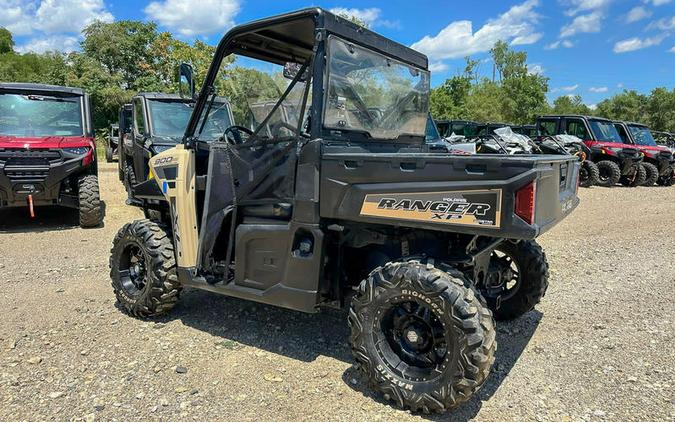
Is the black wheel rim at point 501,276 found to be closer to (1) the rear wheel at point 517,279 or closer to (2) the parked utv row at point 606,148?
(1) the rear wheel at point 517,279

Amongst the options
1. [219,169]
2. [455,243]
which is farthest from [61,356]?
[455,243]

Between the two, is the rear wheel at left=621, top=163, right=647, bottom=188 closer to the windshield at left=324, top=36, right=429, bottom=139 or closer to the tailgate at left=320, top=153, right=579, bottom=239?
the windshield at left=324, top=36, right=429, bottom=139

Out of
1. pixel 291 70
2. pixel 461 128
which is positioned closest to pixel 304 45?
pixel 291 70

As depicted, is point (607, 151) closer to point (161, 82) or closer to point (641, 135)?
point (641, 135)

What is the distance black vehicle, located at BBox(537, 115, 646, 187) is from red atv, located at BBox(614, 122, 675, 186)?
341 mm

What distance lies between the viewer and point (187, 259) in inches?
159

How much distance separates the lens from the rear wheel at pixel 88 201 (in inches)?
310

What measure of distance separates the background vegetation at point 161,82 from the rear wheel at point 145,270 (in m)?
15.2

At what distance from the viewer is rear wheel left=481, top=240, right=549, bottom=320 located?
4.06 meters

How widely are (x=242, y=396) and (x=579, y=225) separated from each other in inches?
289

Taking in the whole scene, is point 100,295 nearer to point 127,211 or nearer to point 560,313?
point 560,313

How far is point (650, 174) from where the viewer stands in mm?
15188

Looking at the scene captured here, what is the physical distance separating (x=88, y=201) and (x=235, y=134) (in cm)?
514

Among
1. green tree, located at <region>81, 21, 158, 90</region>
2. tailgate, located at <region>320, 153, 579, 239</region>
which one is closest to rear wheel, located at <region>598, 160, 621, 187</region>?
tailgate, located at <region>320, 153, 579, 239</region>
